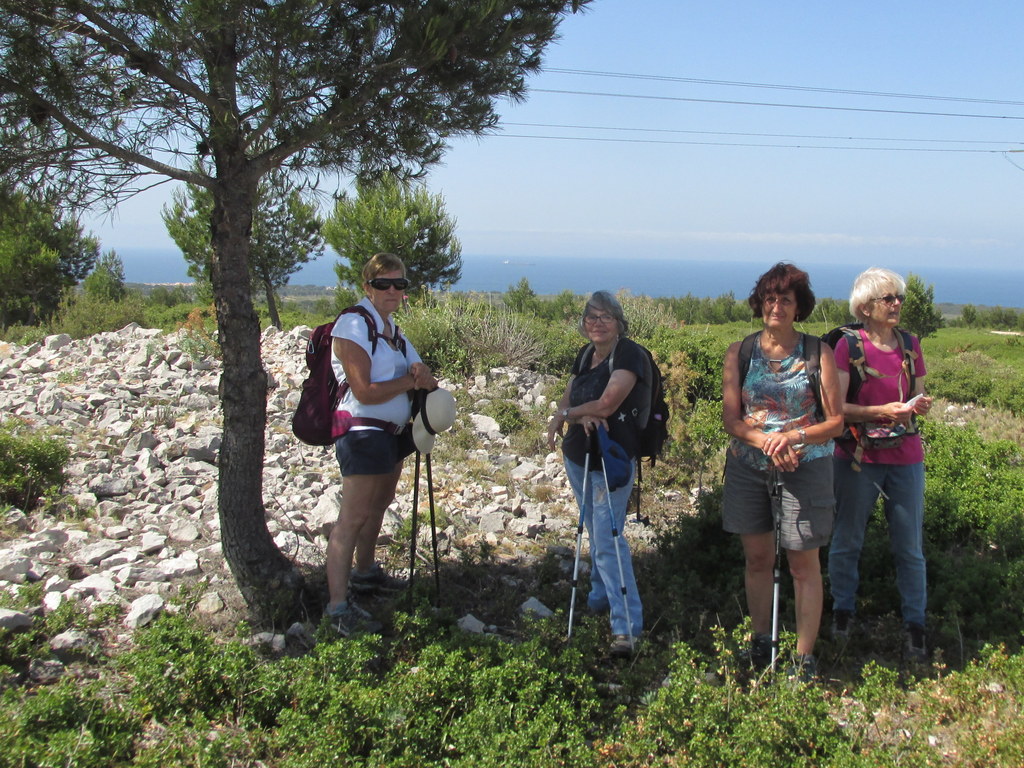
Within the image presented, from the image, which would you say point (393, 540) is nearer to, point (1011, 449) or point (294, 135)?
point (294, 135)

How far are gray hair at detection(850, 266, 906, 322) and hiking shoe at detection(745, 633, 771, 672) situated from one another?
5.76 feet

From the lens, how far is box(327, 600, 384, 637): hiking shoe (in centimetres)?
399

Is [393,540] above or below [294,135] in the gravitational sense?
below

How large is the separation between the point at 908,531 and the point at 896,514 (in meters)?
0.11

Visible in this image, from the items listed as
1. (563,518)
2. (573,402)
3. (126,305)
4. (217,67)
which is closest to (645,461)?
(563,518)

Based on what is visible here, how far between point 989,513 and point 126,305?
55.0 ft

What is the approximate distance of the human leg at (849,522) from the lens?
410 cm

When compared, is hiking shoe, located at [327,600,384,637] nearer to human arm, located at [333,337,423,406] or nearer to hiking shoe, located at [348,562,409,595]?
hiking shoe, located at [348,562,409,595]

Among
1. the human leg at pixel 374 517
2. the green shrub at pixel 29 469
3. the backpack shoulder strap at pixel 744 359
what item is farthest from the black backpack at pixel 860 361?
the green shrub at pixel 29 469

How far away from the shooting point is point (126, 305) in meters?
17.0

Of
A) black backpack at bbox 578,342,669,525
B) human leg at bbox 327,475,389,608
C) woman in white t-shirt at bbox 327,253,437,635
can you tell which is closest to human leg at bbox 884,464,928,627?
black backpack at bbox 578,342,669,525

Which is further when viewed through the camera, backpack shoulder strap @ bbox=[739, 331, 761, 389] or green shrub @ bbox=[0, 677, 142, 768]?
backpack shoulder strap @ bbox=[739, 331, 761, 389]

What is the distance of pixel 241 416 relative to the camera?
13.8ft

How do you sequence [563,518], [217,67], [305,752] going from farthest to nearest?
1. [563,518]
2. [217,67]
3. [305,752]
